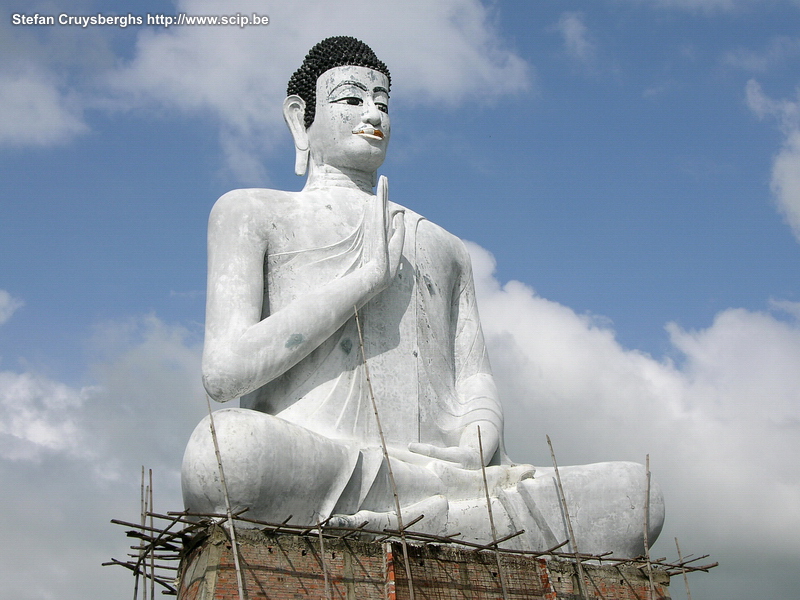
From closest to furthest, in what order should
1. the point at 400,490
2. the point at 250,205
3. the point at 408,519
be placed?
1. the point at 408,519
2. the point at 400,490
3. the point at 250,205

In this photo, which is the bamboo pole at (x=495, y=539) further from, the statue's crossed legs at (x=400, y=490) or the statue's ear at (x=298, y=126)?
the statue's ear at (x=298, y=126)

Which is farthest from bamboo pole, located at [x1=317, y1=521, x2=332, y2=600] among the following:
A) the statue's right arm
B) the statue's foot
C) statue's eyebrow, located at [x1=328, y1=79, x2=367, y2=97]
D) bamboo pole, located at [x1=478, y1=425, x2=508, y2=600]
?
statue's eyebrow, located at [x1=328, y1=79, x2=367, y2=97]

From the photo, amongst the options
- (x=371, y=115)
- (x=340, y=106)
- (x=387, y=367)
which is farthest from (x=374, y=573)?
(x=340, y=106)

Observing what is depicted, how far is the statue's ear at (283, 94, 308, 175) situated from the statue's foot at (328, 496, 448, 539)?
4.05 metres

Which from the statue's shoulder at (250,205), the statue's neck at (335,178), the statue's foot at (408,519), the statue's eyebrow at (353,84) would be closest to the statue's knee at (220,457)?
the statue's foot at (408,519)

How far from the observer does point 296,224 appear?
37.5 ft

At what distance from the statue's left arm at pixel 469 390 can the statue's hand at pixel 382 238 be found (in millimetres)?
1215

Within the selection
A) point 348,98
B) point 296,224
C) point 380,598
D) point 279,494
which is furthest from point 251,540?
point 348,98

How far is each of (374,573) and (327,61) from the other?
5536mm

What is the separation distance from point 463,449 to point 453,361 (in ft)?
4.67

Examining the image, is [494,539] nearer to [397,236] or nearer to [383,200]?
[397,236]

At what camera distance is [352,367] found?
36.4 ft

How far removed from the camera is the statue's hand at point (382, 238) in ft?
36.1

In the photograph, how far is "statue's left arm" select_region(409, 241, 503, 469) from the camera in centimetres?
1094
